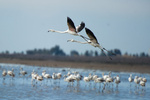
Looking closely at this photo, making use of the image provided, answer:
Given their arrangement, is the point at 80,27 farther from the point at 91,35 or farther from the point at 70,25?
the point at 70,25

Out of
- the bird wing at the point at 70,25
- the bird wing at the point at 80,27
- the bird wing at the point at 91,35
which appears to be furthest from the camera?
the bird wing at the point at 80,27

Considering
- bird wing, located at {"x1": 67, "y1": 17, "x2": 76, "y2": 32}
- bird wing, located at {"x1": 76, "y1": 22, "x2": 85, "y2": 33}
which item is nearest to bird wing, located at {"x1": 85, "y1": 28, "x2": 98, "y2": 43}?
bird wing, located at {"x1": 67, "y1": 17, "x2": 76, "y2": 32}

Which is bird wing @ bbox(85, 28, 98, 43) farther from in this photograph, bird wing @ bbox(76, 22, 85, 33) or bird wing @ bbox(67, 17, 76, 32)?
bird wing @ bbox(76, 22, 85, 33)

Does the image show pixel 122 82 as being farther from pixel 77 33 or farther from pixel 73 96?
pixel 77 33

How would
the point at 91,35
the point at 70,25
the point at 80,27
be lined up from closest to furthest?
the point at 70,25 → the point at 91,35 → the point at 80,27

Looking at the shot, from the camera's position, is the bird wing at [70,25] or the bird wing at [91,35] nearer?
the bird wing at [70,25]

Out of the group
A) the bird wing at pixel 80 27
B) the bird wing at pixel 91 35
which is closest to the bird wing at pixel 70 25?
the bird wing at pixel 91 35

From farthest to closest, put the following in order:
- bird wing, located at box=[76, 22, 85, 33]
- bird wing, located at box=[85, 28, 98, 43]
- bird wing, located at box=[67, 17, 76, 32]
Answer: bird wing, located at box=[76, 22, 85, 33], bird wing, located at box=[85, 28, 98, 43], bird wing, located at box=[67, 17, 76, 32]

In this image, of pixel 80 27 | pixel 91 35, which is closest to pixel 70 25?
pixel 91 35

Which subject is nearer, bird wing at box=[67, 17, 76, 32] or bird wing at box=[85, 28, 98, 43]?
bird wing at box=[67, 17, 76, 32]

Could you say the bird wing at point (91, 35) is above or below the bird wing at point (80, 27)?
below

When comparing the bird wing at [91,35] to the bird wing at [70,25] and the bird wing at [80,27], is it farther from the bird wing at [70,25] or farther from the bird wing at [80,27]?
the bird wing at [80,27]

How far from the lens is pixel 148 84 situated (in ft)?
84.3

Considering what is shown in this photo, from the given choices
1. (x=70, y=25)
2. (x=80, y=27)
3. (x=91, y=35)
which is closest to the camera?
(x=70, y=25)
